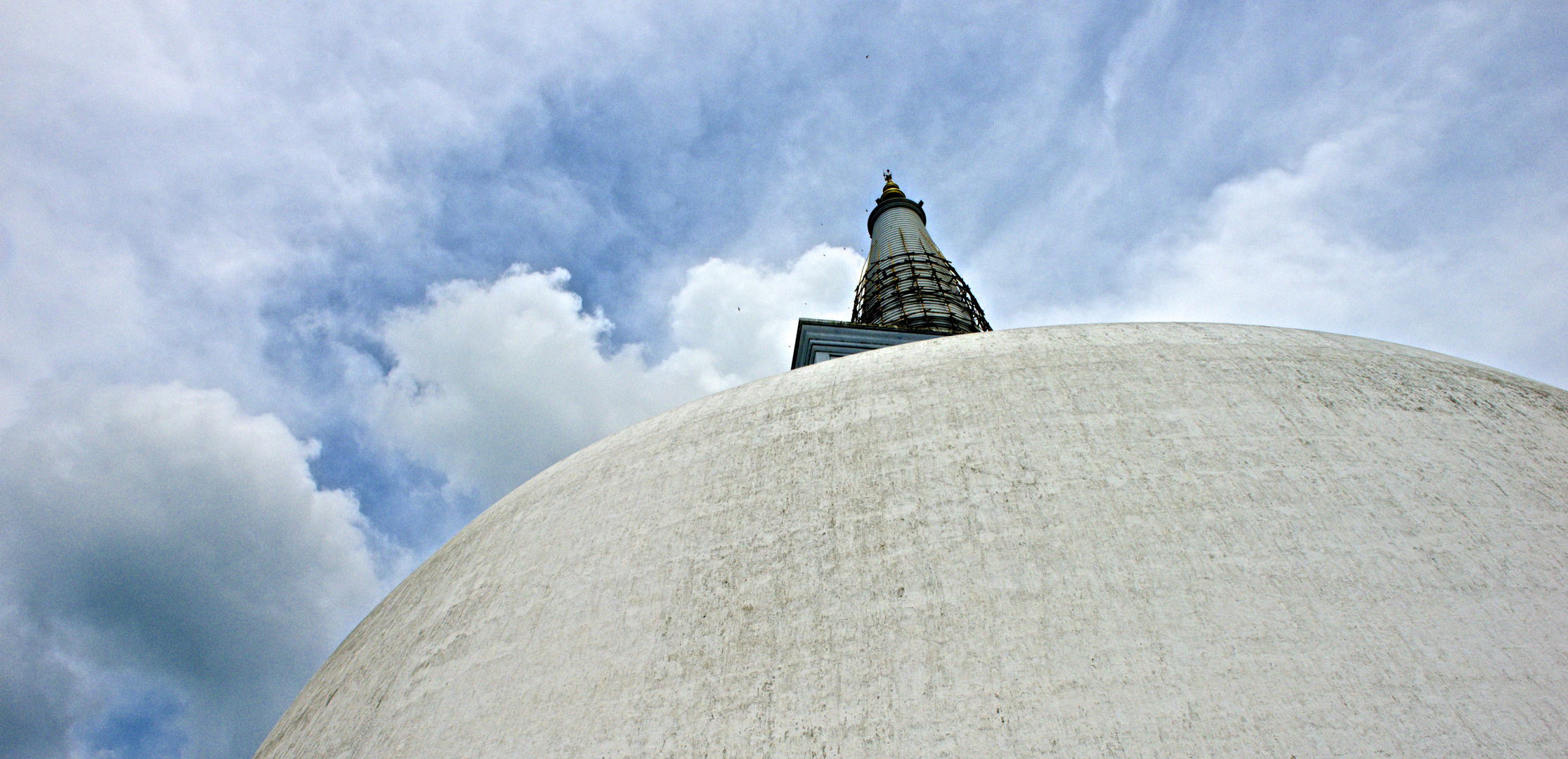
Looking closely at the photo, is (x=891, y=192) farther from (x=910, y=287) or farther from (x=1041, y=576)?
(x=1041, y=576)

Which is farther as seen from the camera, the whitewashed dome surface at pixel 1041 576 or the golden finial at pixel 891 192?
the golden finial at pixel 891 192

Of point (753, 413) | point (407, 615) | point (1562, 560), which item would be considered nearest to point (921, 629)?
point (753, 413)

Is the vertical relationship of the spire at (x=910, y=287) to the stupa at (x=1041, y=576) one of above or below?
above

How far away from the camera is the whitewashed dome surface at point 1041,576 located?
3.19 metres

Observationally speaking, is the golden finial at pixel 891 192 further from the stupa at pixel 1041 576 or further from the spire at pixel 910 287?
the stupa at pixel 1041 576

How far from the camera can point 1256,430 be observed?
166 inches

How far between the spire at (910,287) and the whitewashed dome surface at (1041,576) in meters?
8.53

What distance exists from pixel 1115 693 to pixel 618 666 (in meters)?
2.41

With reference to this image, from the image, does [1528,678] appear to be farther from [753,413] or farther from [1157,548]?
[753,413]

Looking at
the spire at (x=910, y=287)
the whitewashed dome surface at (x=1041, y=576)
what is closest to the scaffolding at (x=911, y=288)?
the spire at (x=910, y=287)

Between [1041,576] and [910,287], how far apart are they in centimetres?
1119

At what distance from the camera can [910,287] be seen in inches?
568

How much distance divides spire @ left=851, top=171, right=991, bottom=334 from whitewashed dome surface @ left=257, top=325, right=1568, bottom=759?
8.53m

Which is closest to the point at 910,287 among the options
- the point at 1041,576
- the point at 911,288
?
the point at 911,288
